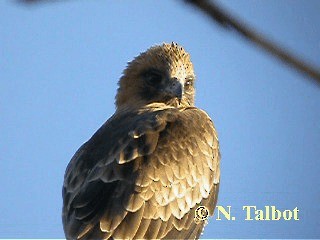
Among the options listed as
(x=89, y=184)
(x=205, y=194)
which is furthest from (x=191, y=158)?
(x=89, y=184)

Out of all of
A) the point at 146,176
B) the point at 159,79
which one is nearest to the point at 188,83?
the point at 159,79

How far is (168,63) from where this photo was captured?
23.4ft

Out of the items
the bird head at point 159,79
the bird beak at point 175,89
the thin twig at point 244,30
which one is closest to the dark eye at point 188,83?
the bird head at point 159,79

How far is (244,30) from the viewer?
2.48 feet

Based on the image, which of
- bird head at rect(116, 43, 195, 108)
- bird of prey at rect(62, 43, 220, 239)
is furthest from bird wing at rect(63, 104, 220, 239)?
bird head at rect(116, 43, 195, 108)

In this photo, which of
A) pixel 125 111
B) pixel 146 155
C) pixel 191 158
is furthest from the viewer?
pixel 125 111

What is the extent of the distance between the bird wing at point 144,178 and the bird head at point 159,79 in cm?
67

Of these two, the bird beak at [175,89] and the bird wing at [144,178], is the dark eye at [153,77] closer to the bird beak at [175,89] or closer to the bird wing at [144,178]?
the bird beak at [175,89]

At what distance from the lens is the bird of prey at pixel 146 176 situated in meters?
5.04

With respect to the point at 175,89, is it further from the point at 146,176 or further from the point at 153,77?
the point at 146,176

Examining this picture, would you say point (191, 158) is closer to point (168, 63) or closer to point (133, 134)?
point (133, 134)

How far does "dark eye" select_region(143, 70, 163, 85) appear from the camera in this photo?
7.19m

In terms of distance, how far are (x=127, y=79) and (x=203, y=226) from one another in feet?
7.60

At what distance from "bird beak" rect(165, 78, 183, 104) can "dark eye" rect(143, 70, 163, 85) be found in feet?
0.65
